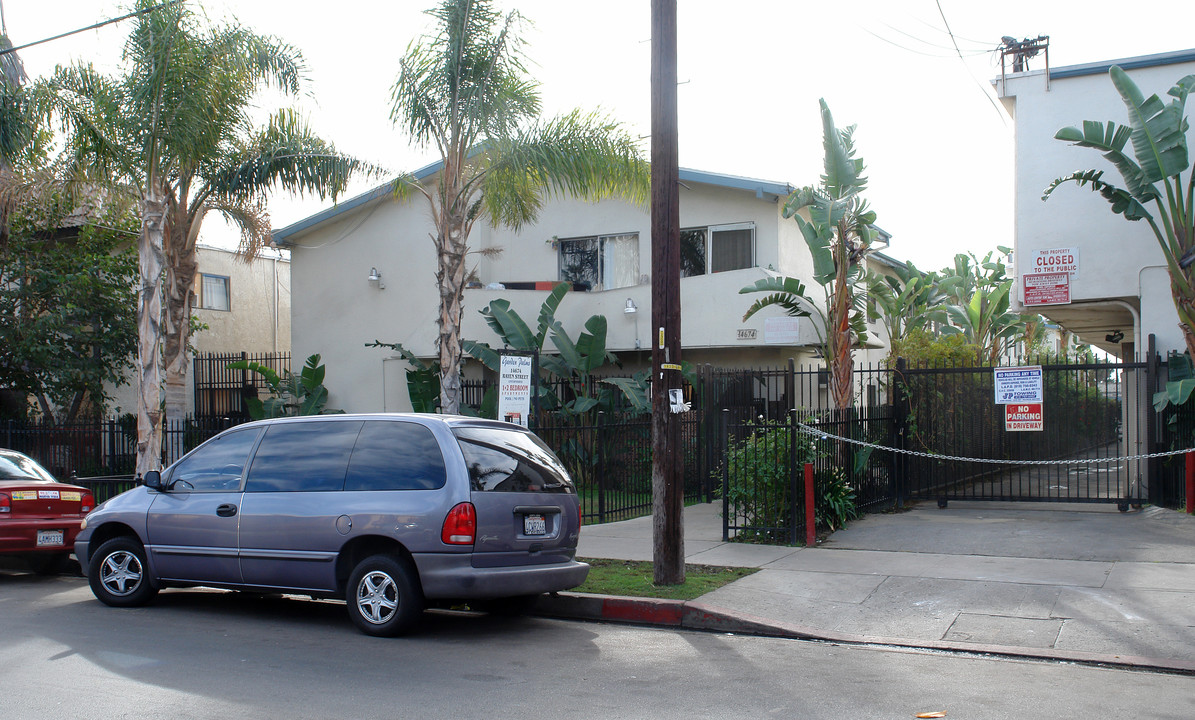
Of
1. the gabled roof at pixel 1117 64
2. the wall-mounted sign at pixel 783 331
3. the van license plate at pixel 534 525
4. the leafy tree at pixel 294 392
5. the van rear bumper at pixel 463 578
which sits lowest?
the van rear bumper at pixel 463 578

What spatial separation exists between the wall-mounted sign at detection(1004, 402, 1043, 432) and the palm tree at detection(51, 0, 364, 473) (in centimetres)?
1021

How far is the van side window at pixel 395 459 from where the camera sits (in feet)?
24.4

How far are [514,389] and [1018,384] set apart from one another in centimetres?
686

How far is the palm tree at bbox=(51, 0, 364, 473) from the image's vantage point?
44.0 ft

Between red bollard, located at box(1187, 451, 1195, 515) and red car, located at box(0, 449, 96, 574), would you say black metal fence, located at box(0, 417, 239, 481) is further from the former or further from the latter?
red bollard, located at box(1187, 451, 1195, 515)

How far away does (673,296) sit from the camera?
8797 millimetres

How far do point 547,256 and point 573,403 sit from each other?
419 centimetres

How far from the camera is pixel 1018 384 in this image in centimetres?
1316

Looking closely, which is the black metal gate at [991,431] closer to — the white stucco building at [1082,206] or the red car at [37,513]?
the white stucco building at [1082,206]

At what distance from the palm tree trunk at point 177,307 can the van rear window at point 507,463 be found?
9.26 metres

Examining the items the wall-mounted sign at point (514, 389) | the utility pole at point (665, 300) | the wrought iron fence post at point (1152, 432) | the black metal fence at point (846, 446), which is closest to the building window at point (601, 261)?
the black metal fence at point (846, 446)

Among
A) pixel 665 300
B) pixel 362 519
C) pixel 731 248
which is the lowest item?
pixel 362 519

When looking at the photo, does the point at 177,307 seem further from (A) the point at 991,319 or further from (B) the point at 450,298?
(A) the point at 991,319

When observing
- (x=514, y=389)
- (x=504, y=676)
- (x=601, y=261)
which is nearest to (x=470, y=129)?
(x=514, y=389)
